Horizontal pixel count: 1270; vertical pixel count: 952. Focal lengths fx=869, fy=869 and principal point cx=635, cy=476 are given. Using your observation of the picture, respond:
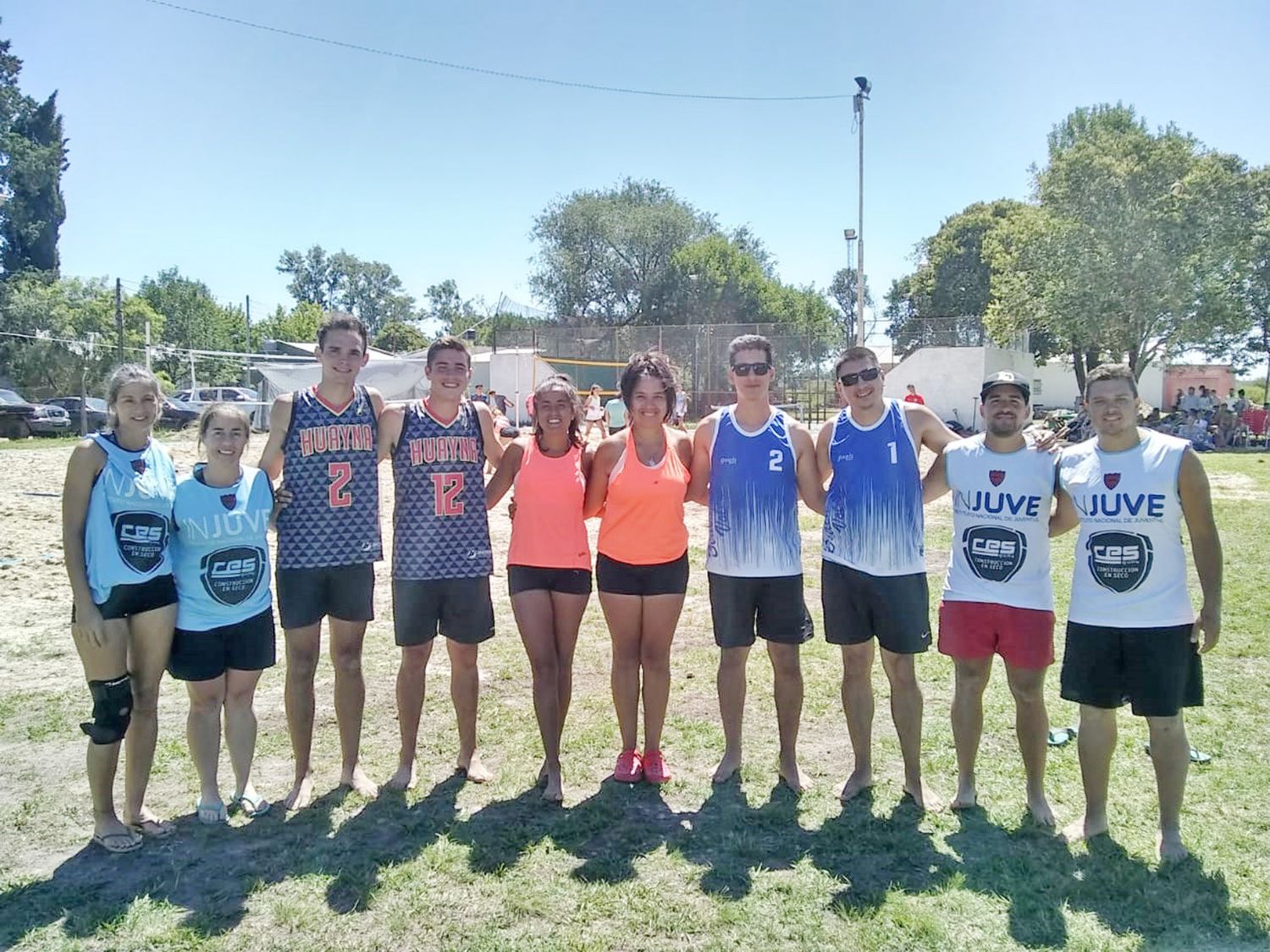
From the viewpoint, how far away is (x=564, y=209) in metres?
56.9

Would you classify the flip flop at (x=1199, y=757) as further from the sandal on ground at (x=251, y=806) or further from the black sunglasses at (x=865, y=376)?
the sandal on ground at (x=251, y=806)

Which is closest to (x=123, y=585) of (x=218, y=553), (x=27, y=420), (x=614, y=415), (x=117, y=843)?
(x=218, y=553)

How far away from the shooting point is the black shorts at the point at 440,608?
13.4ft

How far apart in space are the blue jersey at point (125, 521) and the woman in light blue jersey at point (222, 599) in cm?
8

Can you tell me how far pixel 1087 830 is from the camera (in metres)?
3.55

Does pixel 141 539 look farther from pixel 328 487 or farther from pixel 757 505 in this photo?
pixel 757 505

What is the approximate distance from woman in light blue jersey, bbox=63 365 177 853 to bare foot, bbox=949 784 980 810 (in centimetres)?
340

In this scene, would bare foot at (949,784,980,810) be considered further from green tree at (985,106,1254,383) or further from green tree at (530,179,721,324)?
green tree at (530,179,721,324)

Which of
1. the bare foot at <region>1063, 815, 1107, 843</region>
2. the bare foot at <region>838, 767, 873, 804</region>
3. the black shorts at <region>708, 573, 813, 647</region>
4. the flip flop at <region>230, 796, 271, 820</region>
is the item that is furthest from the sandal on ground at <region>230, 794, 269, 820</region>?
the bare foot at <region>1063, 815, 1107, 843</region>

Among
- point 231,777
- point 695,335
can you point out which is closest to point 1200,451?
point 695,335

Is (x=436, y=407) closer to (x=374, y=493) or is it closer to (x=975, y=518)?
(x=374, y=493)

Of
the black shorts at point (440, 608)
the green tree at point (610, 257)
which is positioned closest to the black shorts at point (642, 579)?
the black shorts at point (440, 608)

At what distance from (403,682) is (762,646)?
2909mm

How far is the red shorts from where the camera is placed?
3637 mm
